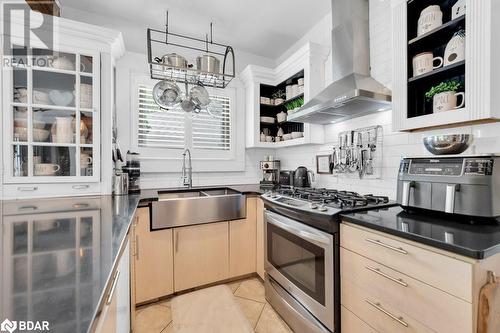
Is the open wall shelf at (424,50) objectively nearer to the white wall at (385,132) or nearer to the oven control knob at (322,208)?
the white wall at (385,132)

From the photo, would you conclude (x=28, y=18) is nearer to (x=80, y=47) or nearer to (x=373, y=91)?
(x=80, y=47)

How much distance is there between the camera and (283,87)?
286 cm

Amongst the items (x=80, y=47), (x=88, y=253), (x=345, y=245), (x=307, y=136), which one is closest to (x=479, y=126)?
(x=345, y=245)

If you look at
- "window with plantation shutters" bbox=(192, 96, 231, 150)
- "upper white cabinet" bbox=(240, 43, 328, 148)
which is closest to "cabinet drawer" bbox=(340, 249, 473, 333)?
"upper white cabinet" bbox=(240, 43, 328, 148)

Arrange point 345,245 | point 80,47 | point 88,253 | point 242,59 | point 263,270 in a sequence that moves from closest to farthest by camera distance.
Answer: point 88,253 < point 345,245 < point 80,47 < point 263,270 < point 242,59

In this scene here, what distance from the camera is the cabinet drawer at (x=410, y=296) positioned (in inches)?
30.6

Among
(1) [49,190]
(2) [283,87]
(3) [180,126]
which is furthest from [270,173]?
(1) [49,190]

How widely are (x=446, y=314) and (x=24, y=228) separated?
172 centimetres

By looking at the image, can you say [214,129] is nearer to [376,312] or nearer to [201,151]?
[201,151]

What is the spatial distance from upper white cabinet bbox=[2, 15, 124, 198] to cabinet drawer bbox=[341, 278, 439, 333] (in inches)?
79.4

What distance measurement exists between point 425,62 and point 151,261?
7.76ft

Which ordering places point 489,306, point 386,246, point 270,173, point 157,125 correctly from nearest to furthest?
point 489,306
point 386,246
point 157,125
point 270,173

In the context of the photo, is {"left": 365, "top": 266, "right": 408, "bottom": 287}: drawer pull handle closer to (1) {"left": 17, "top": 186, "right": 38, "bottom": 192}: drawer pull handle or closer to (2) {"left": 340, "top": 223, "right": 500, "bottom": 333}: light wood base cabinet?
(2) {"left": 340, "top": 223, "right": 500, "bottom": 333}: light wood base cabinet

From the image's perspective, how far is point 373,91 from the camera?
148 centimetres
